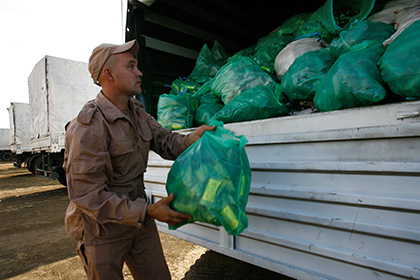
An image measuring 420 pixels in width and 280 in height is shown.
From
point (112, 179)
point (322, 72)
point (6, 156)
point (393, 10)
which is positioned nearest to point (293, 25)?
point (393, 10)

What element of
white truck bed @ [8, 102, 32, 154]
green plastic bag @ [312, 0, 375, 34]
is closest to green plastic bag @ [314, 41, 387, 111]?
green plastic bag @ [312, 0, 375, 34]

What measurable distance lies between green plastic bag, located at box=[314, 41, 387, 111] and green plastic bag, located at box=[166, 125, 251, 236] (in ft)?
1.77

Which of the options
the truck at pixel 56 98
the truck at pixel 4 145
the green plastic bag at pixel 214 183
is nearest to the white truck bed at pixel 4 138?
the truck at pixel 4 145

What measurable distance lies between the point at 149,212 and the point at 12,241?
3.30 m

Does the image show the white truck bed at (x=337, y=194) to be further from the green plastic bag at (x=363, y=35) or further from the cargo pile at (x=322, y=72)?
the green plastic bag at (x=363, y=35)

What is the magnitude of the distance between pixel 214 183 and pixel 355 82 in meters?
0.82

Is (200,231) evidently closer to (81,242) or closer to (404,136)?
(81,242)

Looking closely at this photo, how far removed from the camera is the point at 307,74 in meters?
1.51

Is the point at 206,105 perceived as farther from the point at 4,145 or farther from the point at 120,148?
the point at 4,145

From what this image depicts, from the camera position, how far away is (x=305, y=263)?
120 cm

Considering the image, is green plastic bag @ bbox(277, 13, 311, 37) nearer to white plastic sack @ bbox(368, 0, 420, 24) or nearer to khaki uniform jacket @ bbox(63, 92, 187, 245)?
white plastic sack @ bbox(368, 0, 420, 24)

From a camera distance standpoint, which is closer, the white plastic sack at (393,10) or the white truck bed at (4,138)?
the white plastic sack at (393,10)

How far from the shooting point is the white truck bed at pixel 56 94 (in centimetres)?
585

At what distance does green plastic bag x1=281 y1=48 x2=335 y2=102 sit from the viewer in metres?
1.49
